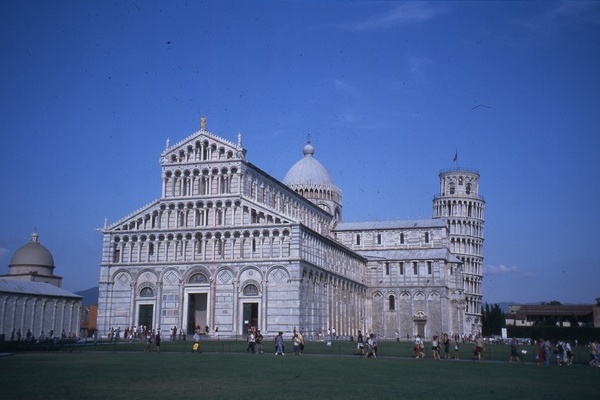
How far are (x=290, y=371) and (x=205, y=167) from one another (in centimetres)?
4235

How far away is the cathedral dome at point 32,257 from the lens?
3287 inches

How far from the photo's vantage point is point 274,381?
23.6 meters

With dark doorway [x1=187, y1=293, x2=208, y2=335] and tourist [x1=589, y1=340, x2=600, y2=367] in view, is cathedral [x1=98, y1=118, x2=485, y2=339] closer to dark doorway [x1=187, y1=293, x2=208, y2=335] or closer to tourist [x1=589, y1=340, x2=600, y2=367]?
dark doorway [x1=187, y1=293, x2=208, y2=335]

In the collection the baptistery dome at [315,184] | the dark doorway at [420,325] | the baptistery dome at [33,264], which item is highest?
the baptistery dome at [315,184]

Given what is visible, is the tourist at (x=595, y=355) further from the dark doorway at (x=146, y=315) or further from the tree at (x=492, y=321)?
the tree at (x=492, y=321)

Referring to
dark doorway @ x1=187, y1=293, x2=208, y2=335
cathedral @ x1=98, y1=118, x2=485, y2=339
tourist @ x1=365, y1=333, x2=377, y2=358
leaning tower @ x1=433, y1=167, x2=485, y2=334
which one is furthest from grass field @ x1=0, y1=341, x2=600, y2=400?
leaning tower @ x1=433, y1=167, x2=485, y2=334

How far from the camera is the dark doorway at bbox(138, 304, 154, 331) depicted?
67812mm

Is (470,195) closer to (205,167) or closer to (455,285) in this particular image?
(455,285)

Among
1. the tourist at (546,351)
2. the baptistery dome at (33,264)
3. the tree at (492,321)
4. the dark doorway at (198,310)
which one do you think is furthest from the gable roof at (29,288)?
the tree at (492,321)

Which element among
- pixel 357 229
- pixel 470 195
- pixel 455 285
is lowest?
pixel 455 285

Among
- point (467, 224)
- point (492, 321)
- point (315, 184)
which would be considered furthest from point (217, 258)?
point (492, 321)

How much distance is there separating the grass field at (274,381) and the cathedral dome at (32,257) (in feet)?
181

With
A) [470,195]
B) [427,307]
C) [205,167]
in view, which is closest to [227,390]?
[205,167]

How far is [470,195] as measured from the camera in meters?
113
